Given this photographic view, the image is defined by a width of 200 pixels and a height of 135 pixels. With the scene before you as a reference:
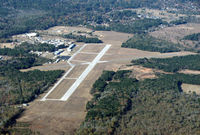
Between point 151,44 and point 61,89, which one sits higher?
point 61,89

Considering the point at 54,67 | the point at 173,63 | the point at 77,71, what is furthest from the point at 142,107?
the point at 54,67

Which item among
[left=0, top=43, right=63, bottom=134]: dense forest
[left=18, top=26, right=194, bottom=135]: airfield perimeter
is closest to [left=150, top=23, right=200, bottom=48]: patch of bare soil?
[left=18, top=26, right=194, bottom=135]: airfield perimeter

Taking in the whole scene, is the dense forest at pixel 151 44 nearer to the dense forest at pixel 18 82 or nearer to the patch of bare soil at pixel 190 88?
the patch of bare soil at pixel 190 88

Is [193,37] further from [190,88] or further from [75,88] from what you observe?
[75,88]

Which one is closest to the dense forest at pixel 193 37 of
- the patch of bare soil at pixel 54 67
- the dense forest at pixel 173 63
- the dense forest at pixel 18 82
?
the dense forest at pixel 173 63

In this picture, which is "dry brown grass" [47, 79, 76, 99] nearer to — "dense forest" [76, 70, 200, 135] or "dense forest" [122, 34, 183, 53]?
"dense forest" [76, 70, 200, 135]
